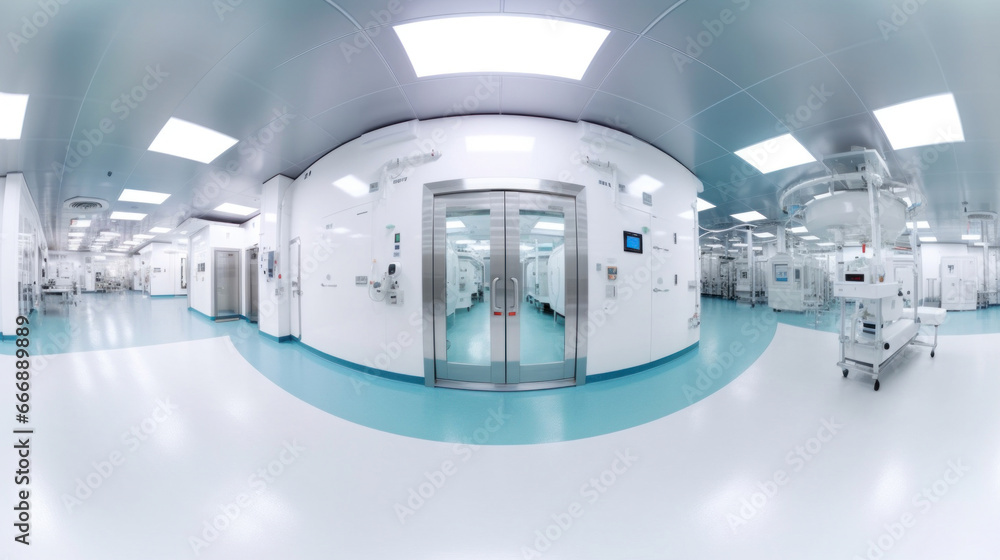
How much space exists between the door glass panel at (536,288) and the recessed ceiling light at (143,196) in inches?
312

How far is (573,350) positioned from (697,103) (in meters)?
3.05

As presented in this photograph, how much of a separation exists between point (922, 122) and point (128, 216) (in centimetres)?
1580

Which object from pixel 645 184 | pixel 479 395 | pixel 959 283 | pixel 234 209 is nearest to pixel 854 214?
pixel 645 184

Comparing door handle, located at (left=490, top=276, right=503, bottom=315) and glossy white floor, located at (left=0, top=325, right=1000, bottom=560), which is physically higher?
door handle, located at (left=490, top=276, right=503, bottom=315)

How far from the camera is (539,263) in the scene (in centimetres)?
448

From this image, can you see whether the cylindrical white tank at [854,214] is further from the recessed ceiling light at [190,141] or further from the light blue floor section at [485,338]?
the recessed ceiling light at [190,141]

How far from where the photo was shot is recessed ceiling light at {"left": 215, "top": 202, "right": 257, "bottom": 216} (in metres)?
7.54

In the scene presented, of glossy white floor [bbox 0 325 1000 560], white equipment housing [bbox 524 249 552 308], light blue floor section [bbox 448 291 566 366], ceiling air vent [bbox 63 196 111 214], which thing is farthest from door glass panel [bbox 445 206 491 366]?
ceiling air vent [bbox 63 196 111 214]

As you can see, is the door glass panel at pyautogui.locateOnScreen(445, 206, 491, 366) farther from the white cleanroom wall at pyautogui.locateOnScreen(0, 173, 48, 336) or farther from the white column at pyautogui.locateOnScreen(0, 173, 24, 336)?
the white column at pyautogui.locateOnScreen(0, 173, 24, 336)

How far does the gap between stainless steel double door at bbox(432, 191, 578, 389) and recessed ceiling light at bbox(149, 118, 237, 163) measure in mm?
3185

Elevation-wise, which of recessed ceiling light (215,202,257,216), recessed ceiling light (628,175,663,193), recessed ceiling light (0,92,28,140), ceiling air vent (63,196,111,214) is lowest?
recessed ceiling light (628,175,663,193)

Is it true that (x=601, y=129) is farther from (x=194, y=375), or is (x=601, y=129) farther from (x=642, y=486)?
(x=194, y=375)

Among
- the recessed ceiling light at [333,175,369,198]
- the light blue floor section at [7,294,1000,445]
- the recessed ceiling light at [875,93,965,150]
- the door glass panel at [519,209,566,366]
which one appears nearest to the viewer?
the light blue floor section at [7,294,1000,445]

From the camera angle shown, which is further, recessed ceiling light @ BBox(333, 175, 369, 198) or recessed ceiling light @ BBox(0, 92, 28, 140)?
recessed ceiling light @ BBox(333, 175, 369, 198)
